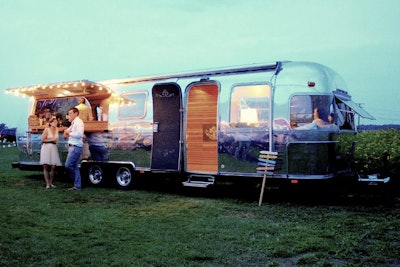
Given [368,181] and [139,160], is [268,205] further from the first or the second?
[139,160]

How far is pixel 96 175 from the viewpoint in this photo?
12.3 m

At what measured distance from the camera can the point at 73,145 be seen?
11.1 meters

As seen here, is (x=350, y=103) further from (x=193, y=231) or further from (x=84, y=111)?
(x=84, y=111)

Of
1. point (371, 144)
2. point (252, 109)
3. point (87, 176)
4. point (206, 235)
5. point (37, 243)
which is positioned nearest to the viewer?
point (37, 243)

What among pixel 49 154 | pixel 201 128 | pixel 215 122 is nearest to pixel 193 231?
pixel 215 122

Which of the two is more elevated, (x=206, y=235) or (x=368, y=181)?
(x=368, y=181)

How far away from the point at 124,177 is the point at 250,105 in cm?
414

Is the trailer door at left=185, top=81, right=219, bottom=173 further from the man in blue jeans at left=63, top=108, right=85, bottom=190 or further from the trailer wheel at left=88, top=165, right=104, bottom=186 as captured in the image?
the trailer wheel at left=88, top=165, right=104, bottom=186

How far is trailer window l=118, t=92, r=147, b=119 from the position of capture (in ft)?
36.6

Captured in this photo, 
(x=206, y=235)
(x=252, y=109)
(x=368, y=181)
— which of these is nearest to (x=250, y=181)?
(x=252, y=109)

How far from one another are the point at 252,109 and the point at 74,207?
13.2ft

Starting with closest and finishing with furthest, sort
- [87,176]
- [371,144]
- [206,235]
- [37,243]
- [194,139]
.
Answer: [37,243] < [206,235] < [371,144] < [194,139] < [87,176]

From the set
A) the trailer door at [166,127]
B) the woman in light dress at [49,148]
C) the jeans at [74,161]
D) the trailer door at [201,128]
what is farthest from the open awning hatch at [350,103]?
the woman in light dress at [49,148]

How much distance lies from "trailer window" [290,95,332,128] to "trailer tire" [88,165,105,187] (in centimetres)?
558
